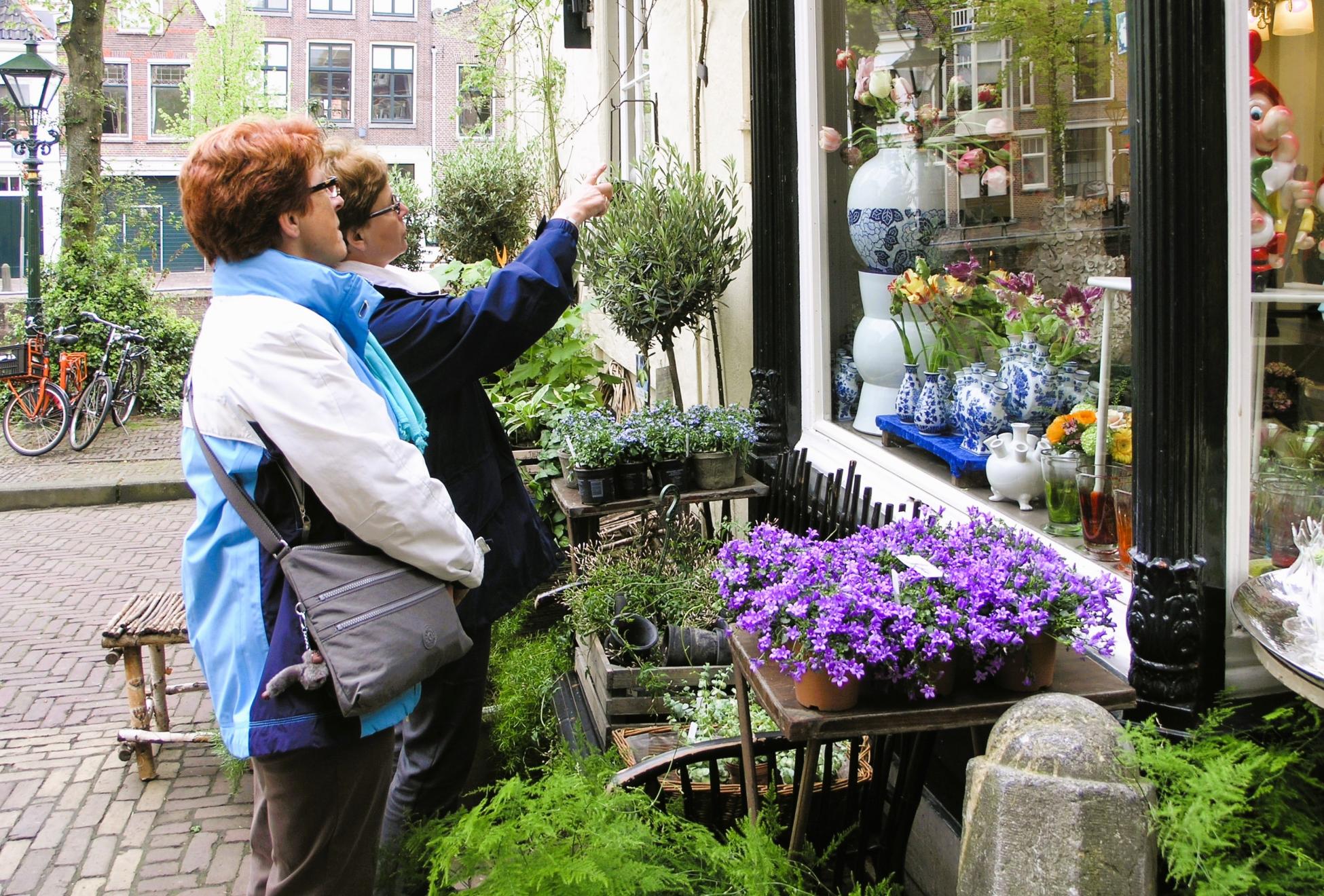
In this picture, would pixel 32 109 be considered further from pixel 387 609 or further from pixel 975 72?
pixel 387 609

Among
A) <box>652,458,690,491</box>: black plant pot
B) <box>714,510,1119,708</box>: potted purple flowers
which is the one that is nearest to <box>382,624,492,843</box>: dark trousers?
<box>714,510,1119,708</box>: potted purple flowers

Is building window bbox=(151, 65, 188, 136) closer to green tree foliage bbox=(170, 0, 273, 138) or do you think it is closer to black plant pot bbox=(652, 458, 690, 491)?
green tree foliage bbox=(170, 0, 273, 138)

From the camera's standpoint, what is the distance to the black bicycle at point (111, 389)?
11438 mm

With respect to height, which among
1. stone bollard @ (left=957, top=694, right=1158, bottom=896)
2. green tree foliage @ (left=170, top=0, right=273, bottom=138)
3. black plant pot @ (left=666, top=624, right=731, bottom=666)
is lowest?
black plant pot @ (left=666, top=624, right=731, bottom=666)

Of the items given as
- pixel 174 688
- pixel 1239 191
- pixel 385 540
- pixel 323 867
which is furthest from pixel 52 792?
pixel 1239 191

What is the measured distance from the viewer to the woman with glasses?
2.66 metres

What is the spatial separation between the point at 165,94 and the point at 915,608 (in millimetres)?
44904

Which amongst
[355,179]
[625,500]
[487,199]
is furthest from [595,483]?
[487,199]

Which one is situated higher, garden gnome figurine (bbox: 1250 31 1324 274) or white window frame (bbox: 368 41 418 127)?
white window frame (bbox: 368 41 418 127)

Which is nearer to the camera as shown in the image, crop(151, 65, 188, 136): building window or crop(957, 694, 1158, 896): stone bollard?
crop(957, 694, 1158, 896): stone bollard

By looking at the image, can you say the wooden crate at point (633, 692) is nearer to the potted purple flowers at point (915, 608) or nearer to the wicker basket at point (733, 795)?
the wicker basket at point (733, 795)

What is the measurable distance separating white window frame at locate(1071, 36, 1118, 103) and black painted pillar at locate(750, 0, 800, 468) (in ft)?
4.16

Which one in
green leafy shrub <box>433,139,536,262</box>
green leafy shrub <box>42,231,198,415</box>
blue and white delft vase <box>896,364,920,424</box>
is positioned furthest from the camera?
green leafy shrub <box>433,139,536,262</box>

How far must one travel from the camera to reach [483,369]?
108 inches
